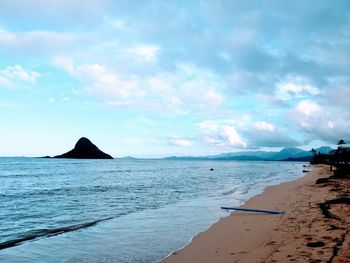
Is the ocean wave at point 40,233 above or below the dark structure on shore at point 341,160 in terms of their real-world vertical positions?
below

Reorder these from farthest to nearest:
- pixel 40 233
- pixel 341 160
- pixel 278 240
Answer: pixel 341 160, pixel 40 233, pixel 278 240

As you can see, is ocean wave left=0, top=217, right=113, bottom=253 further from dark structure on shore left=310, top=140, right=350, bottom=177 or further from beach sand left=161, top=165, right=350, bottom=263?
dark structure on shore left=310, top=140, right=350, bottom=177

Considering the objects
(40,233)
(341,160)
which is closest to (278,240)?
(40,233)

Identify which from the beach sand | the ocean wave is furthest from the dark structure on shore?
the ocean wave

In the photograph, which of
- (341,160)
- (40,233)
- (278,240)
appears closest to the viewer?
(278,240)

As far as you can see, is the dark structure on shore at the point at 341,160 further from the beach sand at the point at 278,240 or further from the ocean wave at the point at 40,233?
the ocean wave at the point at 40,233

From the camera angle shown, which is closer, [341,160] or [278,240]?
[278,240]

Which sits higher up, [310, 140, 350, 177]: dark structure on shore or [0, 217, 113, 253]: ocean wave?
[310, 140, 350, 177]: dark structure on shore

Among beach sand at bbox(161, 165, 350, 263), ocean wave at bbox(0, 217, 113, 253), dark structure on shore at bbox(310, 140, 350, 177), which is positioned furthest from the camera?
dark structure on shore at bbox(310, 140, 350, 177)

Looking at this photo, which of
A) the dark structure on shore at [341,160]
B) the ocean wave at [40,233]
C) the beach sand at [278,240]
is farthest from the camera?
the dark structure on shore at [341,160]

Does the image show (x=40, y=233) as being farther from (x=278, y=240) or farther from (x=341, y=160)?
(x=341, y=160)

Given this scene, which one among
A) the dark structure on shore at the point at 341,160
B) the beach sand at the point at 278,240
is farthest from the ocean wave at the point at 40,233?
the dark structure on shore at the point at 341,160

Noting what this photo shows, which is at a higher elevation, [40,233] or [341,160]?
[341,160]

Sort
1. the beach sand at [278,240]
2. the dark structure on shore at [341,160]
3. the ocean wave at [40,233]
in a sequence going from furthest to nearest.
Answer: the dark structure on shore at [341,160] → the ocean wave at [40,233] → the beach sand at [278,240]
